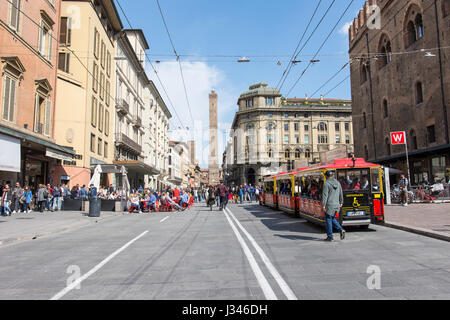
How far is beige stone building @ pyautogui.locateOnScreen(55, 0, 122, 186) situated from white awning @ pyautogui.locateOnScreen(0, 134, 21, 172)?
24.5 feet

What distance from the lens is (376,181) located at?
1073 cm

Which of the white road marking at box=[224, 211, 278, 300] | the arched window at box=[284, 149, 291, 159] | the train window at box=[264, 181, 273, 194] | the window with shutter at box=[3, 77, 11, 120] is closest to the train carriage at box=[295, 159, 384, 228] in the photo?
the white road marking at box=[224, 211, 278, 300]

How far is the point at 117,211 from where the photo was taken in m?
21.4

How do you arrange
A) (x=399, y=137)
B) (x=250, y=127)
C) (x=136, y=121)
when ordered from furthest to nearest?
(x=250, y=127) → (x=136, y=121) → (x=399, y=137)

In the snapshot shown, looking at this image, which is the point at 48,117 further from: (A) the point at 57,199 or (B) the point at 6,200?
(B) the point at 6,200

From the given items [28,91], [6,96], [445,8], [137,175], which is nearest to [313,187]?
[6,96]

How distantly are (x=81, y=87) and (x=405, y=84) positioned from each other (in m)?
27.8

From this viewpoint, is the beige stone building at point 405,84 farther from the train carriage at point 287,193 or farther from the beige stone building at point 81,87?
the beige stone building at point 81,87

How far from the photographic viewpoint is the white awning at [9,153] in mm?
15125

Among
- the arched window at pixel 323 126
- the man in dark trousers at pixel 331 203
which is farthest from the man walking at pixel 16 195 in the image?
the arched window at pixel 323 126

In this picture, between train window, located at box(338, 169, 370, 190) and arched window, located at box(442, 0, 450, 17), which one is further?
arched window, located at box(442, 0, 450, 17)

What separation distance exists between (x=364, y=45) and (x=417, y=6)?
1030 centimetres

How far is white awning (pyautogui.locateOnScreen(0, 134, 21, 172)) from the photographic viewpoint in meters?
15.1

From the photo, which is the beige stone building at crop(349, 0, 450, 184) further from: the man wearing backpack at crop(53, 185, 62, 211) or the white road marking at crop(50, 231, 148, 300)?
the man wearing backpack at crop(53, 185, 62, 211)
